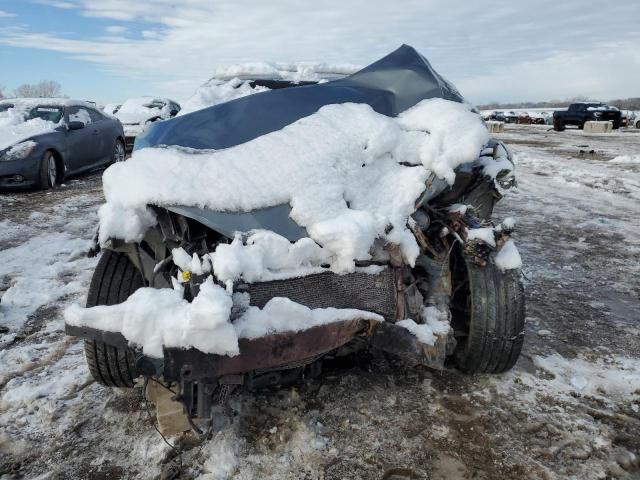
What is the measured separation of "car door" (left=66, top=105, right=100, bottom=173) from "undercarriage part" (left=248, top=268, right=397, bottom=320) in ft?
26.2

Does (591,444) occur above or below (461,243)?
below

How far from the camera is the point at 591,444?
7.92ft

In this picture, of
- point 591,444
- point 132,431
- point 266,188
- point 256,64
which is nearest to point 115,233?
point 266,188

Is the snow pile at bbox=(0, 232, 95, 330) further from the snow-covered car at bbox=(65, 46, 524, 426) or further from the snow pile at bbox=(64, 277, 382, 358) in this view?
the snow pile at bbox=(64, 277, 382, 358)

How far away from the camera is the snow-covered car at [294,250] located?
6.74 ft

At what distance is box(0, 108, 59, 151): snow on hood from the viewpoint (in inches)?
318

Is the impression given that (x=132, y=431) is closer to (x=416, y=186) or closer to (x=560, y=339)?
(x=416, y=186)

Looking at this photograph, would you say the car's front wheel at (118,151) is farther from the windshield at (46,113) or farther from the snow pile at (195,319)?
the snow pile at (195,319)

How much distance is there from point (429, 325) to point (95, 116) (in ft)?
30.9

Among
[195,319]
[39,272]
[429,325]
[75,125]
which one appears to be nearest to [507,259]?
[429,325]

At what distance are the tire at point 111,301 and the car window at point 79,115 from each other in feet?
24.3

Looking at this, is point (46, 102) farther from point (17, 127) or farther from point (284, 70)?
point (284, 70)

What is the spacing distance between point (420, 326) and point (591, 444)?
0.94m

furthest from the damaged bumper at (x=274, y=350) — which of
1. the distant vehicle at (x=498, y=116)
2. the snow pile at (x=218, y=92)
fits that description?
the distant vehicle at (x=498, y=116)
